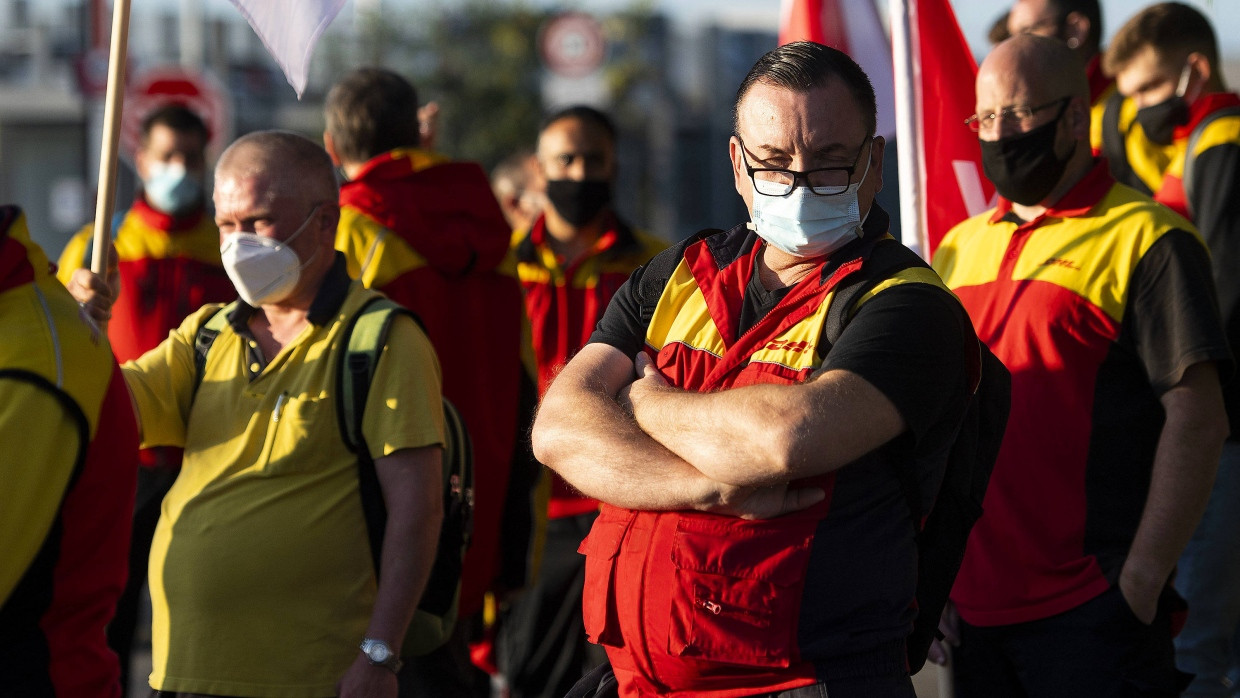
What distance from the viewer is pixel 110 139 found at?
364cm

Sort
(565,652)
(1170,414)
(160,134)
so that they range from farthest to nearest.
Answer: (160,134), (565,652), (1170,414)

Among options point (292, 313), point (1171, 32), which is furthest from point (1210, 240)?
point (292, 313)

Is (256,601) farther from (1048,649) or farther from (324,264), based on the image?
(1048,649)

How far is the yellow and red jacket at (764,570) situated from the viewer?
259 cm

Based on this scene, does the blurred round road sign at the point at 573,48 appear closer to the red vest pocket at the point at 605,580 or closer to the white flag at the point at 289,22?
the white flag at the point at 289,22

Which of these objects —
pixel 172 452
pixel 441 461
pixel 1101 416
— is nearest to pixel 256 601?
pixel 441 461

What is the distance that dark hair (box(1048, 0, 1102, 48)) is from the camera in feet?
18.8

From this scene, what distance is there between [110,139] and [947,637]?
8.43ft

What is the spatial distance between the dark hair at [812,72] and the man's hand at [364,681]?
1.63 m

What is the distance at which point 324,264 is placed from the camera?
155 inches

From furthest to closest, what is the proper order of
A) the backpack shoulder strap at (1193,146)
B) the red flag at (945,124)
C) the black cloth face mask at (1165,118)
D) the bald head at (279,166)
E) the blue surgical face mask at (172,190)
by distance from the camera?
the blue surgical face mask at (172,190) → the black cloth face mask at (1165,118) → the backpack shoulder strap at (1193,146) → the red flag at (945,124) → the bald head at (279,166)

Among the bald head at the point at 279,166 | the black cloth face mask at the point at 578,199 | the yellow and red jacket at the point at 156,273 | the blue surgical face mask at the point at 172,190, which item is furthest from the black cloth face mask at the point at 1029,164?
the blue surgical face mask at the point at 172,190

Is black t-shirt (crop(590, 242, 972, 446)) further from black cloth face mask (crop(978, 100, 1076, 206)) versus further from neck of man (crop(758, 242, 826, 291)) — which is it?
black cloth face mask (crop(978, 100, 1076, 206))

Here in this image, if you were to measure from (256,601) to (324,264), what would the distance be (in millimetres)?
924
